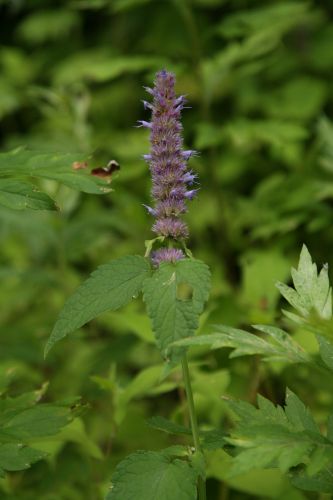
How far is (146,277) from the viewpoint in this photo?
4.49 ft

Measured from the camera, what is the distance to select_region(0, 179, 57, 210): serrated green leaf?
5.06 ft

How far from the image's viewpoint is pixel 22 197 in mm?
1562

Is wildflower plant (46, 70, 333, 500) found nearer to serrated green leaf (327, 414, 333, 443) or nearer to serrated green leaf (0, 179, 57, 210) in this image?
serrated green leaf (327, 414, 333, 443)

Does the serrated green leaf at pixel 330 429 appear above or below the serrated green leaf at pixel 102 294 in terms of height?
below

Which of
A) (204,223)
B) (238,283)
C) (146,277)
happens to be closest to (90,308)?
(146,277)

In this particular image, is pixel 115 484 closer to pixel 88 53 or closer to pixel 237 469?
pixel 237 469

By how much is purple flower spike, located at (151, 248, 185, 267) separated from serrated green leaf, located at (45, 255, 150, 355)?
0.03 m

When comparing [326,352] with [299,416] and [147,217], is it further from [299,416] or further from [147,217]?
[147,217]

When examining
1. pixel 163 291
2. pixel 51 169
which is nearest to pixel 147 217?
pixel 51 169

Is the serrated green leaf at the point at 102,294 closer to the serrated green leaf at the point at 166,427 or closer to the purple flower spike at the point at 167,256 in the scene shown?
the purple flower spike at the point at 167,256

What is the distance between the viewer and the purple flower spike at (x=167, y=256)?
1.40 m

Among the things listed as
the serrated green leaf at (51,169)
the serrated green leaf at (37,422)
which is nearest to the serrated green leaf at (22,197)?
the serrated green leaf at (51,169)

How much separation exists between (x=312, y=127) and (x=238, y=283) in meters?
1.65

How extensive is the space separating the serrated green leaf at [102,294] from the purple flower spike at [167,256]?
0.03 meters
